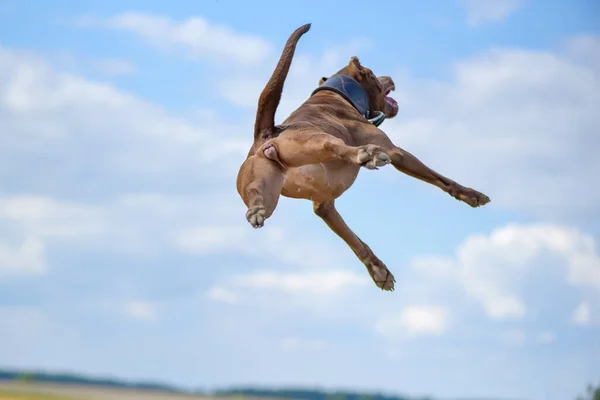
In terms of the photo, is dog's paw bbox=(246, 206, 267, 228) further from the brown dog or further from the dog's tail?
the dog's tail

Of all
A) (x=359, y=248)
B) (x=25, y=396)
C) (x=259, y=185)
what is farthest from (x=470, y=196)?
(x=25, y=396)

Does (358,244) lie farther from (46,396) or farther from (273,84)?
(46,396)

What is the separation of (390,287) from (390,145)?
7.75 feet

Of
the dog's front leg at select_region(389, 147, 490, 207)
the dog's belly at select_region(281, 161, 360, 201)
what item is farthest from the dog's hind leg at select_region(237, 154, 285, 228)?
the dog's front leg at select_region(389, 147, 490, 207)

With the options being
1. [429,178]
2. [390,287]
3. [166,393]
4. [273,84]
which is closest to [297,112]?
[273,84]

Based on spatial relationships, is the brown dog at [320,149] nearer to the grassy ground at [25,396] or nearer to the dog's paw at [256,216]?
the dog's paw at [256,216]

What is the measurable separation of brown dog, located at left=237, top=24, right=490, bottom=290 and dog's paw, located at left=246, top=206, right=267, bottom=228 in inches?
0.4

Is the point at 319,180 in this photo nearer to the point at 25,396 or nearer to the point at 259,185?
the point at 259,185

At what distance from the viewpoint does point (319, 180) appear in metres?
15.0

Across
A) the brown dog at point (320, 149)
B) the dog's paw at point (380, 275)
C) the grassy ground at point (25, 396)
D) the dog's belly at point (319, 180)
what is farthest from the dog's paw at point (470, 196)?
the grassy ground at point (25, 396)

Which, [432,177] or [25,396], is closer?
[432,177]

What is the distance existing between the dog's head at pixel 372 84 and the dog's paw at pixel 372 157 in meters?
3.19

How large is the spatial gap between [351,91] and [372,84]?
49cm

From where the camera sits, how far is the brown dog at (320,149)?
561 inches
